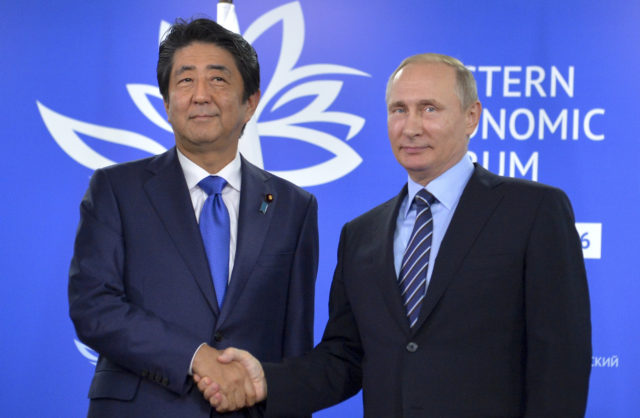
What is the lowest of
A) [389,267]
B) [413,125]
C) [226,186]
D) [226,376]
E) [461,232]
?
[226,376]

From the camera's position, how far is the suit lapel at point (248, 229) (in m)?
2.14

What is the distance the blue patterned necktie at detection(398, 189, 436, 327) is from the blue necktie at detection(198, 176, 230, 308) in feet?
1.72

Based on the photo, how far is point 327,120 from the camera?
4.31 meters

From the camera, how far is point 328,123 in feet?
14.1

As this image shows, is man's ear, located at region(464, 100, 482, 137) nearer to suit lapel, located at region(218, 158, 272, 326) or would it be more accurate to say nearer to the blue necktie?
suit lapel, located at region(218, 158, 272, 326)

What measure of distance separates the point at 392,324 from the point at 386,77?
2511 mm

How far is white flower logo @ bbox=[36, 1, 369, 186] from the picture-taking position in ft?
14.1

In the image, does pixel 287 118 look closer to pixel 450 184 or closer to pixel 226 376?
pixel 450 184

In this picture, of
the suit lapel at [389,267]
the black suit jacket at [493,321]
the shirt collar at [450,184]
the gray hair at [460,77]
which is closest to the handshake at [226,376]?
the black suit jacket at [493,321]

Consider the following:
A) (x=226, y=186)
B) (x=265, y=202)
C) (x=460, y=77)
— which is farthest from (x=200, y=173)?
(x=460, y=77)

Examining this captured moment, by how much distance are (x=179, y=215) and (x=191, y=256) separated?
0.45 feet

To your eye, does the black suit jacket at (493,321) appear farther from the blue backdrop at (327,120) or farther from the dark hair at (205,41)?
the blue backdrop at (327,120)

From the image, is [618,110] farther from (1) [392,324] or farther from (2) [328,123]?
(1) [392,324]

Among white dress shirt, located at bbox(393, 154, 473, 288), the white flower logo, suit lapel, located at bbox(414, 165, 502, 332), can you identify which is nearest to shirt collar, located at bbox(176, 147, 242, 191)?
white dress shirt, located at bbox(393, 154, 473, 288)
